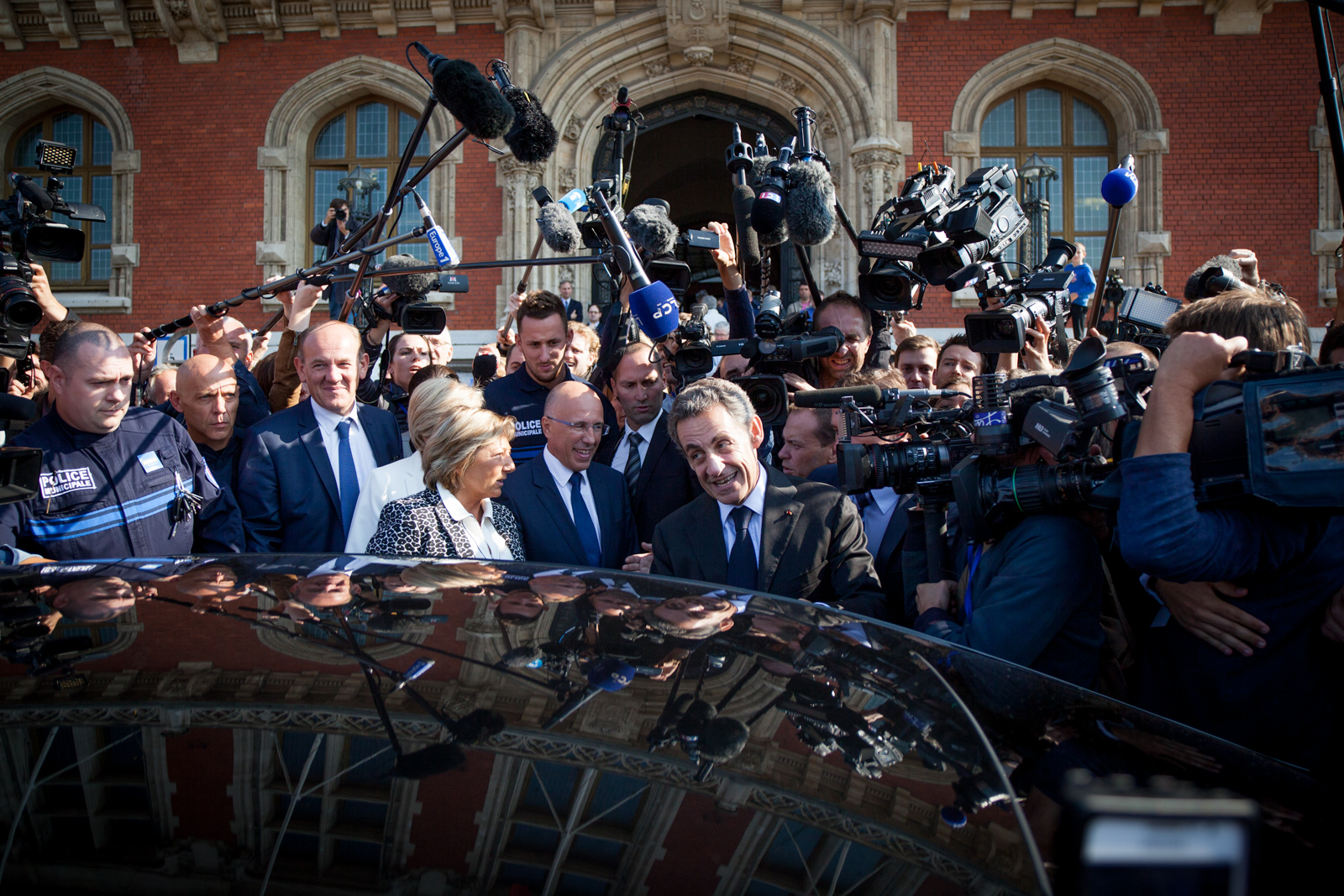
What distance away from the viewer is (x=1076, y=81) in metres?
12.3

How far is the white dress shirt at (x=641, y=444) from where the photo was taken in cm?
406

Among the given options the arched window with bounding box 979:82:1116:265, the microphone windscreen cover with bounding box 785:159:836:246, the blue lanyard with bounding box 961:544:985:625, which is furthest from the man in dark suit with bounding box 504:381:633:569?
the arched window with bounding box 979:82:1116:265

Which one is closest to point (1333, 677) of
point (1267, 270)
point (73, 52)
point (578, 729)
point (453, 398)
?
point (578, 729)

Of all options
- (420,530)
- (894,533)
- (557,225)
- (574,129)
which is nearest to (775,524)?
(894,533)

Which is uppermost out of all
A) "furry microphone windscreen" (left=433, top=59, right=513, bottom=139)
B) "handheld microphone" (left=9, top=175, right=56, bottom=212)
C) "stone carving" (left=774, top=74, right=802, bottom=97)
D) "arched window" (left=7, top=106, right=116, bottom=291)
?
"stone carving" (left=774, top=74, right=802, bottom=97)

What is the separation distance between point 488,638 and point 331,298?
716 cm

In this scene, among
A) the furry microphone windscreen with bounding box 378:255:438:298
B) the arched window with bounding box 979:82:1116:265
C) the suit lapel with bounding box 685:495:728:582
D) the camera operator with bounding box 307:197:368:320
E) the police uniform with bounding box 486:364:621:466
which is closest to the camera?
the suit lapel with bounding box 685:495:728:582

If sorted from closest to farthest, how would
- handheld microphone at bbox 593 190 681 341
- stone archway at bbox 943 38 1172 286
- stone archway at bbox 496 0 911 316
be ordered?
handheld microphone at bbox 593 190 681 341 < stone archway at bbox 496 0 911 316 < stone archway at bbox 943 38 1172 286

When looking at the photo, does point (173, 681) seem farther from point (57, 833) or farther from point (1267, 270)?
point (1267, 270)

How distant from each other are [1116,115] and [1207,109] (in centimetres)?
107

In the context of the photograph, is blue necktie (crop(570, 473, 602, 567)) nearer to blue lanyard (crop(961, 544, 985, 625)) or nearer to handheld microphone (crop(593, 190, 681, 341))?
A: handheld microphone (crop(593, 190, 681, 341))

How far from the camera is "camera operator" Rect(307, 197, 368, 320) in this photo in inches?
208

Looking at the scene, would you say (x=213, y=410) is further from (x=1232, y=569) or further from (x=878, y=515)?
(x=1232, y=569)

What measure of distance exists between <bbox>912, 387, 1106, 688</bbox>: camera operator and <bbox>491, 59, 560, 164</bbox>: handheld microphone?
274 centimetres
